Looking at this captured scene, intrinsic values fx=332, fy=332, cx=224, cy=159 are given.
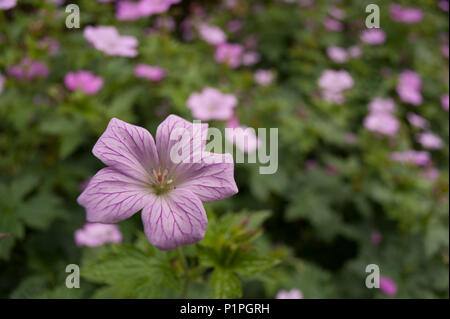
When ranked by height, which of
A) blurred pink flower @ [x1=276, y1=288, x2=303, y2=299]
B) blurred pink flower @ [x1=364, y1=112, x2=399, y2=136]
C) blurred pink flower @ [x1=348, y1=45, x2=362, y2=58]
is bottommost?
blurred pink flower @ [x1=276, y1=288, x2=303, y2=299]

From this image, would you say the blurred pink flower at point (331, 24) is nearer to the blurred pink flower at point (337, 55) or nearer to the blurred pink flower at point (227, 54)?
the blurred pink flower at point (337, 55)

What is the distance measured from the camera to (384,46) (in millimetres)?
4262

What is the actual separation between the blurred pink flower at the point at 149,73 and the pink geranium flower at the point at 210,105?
35cm

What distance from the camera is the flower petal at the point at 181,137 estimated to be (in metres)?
1.29

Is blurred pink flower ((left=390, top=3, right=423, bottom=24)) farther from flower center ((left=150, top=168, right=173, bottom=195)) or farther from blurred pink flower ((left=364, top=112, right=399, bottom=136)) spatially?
flower center ((left=150, top=168, right=173, bottom=195))

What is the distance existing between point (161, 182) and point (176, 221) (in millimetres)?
233

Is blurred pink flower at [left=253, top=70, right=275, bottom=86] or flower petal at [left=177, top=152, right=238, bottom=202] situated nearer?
flower petal at [left=177, top=152, right=238, bottom=202]

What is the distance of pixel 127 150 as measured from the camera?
1.25 m

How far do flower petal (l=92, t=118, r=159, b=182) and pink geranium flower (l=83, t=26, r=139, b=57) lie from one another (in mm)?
1364

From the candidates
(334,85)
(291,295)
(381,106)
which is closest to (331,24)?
(334,85)

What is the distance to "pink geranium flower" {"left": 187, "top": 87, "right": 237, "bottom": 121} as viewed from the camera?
262 cm

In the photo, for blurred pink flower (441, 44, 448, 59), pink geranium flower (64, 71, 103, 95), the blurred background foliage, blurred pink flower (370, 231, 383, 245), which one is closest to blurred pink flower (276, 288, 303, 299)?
the blurred background foliage

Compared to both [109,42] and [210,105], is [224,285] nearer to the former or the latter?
[210,105]
